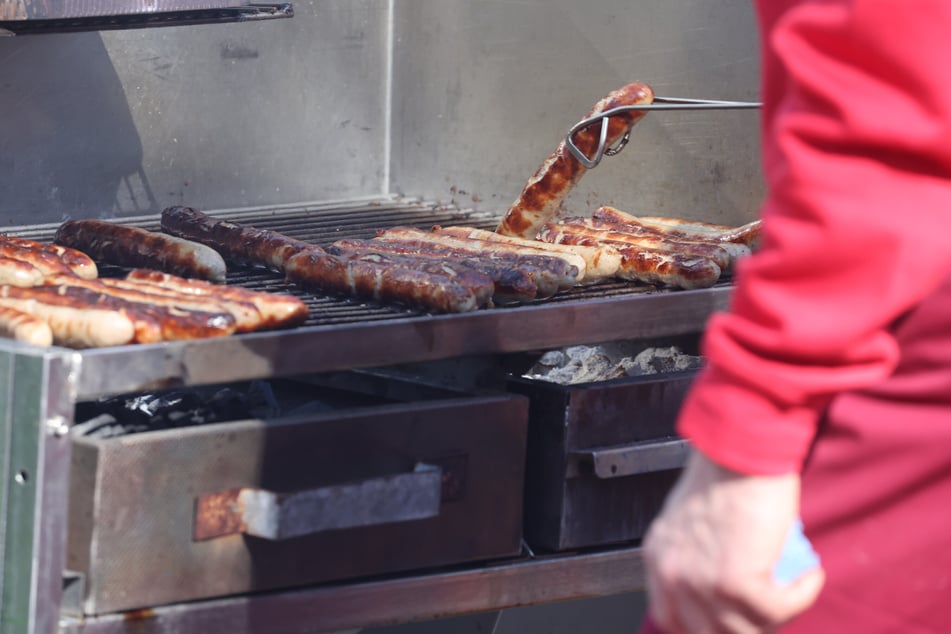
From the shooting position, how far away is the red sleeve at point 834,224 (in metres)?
1.06

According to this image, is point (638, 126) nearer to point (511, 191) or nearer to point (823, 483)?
point (511, 191)

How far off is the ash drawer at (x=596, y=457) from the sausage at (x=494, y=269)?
0.29 metres

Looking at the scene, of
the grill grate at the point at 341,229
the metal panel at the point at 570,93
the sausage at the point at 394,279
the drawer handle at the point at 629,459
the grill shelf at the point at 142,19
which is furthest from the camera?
the metal panel at the point at 570,93

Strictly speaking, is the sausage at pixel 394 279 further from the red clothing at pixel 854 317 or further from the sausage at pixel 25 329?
the red clothing at pixel 854 317

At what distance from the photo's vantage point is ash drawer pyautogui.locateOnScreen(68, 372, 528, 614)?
6.38 feet

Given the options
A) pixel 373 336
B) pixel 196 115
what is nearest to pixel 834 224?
pixel 373 336

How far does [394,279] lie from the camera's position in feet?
8.38

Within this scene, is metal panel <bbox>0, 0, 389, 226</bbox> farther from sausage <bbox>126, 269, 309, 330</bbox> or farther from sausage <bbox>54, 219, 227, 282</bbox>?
sausage <bbox>126, 269, 309, 330</bbox>

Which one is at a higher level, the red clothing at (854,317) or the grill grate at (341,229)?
the red clothing at (854,317)

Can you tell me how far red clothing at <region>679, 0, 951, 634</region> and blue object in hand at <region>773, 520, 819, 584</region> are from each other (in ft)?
0.15

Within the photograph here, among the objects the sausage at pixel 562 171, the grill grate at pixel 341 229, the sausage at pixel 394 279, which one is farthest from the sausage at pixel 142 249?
the sausage at pixel 562 171

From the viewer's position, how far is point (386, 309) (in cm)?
258

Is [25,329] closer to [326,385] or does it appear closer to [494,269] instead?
[326,385]

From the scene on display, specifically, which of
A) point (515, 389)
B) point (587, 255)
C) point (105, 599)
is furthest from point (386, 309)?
point (105, 599)
